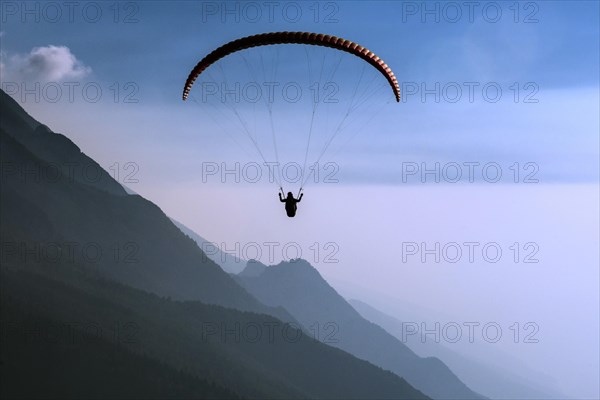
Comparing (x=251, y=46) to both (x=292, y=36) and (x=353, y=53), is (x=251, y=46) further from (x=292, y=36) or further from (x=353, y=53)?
(x=353, y=53)

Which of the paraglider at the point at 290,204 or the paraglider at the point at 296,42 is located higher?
the paraglider at the point at 296,42

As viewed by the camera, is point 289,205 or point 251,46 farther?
point 289,205

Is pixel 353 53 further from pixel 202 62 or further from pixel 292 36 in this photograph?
pixel 202 62

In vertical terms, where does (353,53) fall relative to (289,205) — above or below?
above

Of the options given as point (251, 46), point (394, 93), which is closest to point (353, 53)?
point (394, 93)

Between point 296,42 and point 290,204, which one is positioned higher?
point 296,42

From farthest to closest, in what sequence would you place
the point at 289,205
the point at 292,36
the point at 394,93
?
the point at 289,205 → the point at 394,93 → the point at 292,36

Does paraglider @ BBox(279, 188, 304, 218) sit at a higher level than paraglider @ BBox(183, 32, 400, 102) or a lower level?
lower

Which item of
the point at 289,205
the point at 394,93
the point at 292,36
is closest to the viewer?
the point at 292,36

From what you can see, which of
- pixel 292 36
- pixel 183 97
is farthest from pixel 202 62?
pixel 292 36

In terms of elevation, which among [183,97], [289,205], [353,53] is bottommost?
[289,205]
